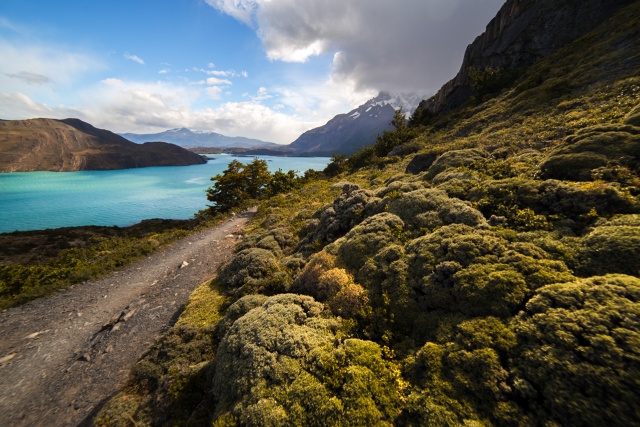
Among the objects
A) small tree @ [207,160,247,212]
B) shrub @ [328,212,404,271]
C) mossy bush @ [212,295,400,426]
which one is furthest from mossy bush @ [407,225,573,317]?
small tree @ [207,160,247,212]

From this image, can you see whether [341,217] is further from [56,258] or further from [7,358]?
[56,258]

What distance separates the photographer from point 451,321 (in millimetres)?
6715

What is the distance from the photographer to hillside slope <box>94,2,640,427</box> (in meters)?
4.77

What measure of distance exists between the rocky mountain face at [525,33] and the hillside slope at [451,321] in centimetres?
4299

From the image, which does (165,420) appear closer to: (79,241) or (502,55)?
(79,241)

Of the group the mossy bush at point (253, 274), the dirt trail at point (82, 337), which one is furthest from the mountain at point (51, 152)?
the mossy bush at point (253, 274)

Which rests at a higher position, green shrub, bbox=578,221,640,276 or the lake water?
green shrub, bbox=578,221,640,276

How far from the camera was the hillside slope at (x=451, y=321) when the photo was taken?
4766 millimetres

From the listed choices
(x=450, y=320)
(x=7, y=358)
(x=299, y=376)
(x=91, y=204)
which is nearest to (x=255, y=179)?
(x=7, y=358)

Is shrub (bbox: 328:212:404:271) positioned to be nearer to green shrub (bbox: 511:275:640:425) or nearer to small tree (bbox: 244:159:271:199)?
green shrub (bbox: 511:275:640:425)

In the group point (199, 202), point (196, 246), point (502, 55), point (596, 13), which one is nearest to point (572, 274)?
point (196, 246)

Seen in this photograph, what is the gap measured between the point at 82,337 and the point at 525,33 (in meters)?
76.2

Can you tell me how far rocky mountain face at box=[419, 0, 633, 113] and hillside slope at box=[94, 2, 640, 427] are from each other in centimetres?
4299

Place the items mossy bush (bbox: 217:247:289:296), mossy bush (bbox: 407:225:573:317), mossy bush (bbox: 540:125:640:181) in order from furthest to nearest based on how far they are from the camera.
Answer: mossy bush (bbox: 217:247:289:296) → mossy bush (bbox: 540:125:640:181) → mossy bush (bbox: 407:225:573:317)
